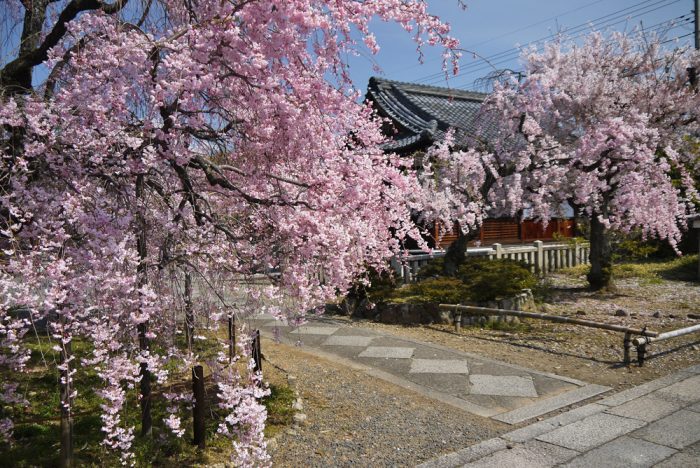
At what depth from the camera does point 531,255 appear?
14297 millimetres

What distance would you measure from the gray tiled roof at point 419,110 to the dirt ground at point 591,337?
5.80 metres

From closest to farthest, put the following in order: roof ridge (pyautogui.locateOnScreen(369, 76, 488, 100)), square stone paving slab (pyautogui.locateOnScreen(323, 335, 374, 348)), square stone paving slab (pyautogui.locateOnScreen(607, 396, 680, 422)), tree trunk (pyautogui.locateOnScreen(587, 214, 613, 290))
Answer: square stone paving slab (pyautogui.locateOnScreen(607, 396, 680, 422)) < square stone paving slab (pyautogui.locateOnScreen(323, 335, 374, 348)) < tree trunk (pyautogui.locateOnScreen(587, 214, 613, 290)) < roof ridge (pyautogui.locateOnScreen(369, 76, 488, 100))

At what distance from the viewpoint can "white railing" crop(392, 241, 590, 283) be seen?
11.8 metres

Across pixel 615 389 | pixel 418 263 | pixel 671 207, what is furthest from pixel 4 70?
pixel 671 207

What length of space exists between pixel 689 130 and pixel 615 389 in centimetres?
811

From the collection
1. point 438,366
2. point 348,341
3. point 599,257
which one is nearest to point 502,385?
point 438,366

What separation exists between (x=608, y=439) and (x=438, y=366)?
256 cm

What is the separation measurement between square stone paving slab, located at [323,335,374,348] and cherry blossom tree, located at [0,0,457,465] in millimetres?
3533

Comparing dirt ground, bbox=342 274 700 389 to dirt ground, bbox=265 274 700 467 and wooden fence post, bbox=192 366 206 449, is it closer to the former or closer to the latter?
dirt ground, bbox=265 274 700 467

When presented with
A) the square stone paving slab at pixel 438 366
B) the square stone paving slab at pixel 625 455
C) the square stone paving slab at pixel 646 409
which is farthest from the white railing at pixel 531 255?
the square stone paving slab at pixel 625 455

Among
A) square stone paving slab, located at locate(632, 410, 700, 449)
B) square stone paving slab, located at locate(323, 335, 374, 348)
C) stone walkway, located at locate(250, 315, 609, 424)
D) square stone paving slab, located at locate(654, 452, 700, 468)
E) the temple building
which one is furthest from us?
the temple building

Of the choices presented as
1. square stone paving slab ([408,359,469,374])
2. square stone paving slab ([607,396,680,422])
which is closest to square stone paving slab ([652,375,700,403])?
square stone paving slab ([607,396,680,422])

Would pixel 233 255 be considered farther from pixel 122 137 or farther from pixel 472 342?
pixel 472 342

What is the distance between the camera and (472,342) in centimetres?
818
